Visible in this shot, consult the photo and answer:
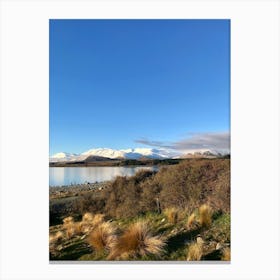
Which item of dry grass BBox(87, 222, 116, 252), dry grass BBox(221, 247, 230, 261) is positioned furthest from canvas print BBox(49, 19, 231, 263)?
dry grass BBox(221, 247, 230, 261)

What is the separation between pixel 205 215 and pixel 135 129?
1.19 meters

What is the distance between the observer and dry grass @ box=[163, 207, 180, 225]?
354 cm

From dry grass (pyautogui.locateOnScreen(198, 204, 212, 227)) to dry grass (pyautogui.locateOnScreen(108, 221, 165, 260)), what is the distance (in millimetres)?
489

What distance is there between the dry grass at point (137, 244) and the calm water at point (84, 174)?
2.02ft

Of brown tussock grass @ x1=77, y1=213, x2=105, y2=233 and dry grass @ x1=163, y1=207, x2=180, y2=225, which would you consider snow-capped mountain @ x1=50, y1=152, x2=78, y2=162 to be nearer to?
brown tussock grass @ x1=77, y1=213, x2=105, y2=233
